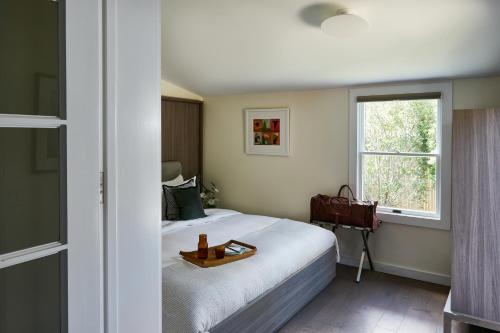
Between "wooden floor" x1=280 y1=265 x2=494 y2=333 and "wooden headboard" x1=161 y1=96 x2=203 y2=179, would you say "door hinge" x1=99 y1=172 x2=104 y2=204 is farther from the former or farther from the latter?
"wooden headboard" x1=161 y1=96 x2=203 y2=179

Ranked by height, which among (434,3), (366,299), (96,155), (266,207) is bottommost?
(366,299)

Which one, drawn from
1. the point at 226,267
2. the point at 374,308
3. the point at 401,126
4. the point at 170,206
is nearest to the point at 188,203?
the point at 170,206

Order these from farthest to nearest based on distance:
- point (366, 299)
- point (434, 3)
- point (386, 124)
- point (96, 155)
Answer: point (386, 124)
point (366, 299)
point (434, 3)
point (96, 155)

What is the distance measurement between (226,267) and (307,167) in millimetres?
2256

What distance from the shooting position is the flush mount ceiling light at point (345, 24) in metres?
2.66

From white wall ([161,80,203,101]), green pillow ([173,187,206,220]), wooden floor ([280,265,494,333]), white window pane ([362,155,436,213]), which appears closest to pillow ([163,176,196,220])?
green pillow ([173,187,206,220])

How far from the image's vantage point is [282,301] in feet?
9.65

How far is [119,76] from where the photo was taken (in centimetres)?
111

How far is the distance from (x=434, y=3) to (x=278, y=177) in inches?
109

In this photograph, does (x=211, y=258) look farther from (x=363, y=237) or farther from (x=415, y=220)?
(x=415, y=220)

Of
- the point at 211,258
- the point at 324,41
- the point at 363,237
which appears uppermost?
the point at 324,41
